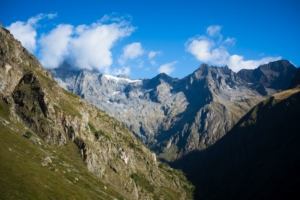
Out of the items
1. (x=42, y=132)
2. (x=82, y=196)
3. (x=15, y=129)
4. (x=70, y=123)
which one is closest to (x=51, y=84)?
(x=70, y=123)

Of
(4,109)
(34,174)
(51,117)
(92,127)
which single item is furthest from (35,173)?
(92,127)

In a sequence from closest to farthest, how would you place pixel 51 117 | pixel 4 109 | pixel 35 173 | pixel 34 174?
pixel 34 174 < pixel 35 173 < pixel 4 109 < pixel 51 117

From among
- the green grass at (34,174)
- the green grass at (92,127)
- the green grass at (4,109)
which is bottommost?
the green grass at (34,174)

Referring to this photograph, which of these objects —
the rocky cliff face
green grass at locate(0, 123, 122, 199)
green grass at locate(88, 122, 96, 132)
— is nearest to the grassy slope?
green grass at locate(0, 123, 122, 199)

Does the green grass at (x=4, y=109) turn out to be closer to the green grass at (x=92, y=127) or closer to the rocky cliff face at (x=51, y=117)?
the rocky cliff face at (x=51, y=117)

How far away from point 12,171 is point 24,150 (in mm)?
25876

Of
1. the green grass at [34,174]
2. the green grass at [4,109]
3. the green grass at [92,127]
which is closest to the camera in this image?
the green grass at [34,174]

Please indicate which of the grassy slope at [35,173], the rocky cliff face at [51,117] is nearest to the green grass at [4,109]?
the grassy slope at [35,173]

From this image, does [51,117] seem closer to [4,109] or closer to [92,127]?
[4,109]

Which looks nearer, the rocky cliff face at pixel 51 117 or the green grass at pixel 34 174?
the green grass at pixel 34 174

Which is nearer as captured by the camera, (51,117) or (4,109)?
(4,109)

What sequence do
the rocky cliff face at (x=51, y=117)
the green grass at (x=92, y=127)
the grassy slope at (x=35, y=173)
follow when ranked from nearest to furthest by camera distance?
the grassy slope at (x=35, y=173) → the rocky cliff face at (x=51, y=117) → the green grass at (x=92, y=127)

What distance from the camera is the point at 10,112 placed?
117875 millimetres

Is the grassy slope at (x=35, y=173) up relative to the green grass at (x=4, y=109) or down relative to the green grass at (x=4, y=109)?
down
